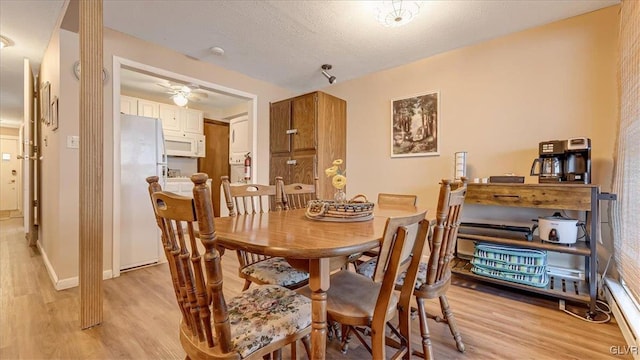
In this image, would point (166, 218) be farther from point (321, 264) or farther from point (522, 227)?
point (522, 227)

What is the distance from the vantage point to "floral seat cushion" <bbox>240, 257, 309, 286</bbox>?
149 cm

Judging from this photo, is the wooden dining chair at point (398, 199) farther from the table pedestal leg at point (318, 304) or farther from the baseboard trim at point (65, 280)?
the baseboard trim at point (65, 280)

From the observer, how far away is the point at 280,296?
112cm

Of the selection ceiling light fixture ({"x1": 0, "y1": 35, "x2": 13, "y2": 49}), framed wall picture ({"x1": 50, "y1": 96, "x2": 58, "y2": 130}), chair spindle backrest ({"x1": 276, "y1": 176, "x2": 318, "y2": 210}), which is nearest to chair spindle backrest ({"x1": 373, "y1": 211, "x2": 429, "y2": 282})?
chair spindle backrest ({"x1": 276, "y1": 176, "x2": 318, "y2": 210})

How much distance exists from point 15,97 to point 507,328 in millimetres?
7386

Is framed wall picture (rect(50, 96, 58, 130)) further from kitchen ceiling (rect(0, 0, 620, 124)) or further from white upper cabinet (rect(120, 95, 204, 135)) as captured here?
white upper cabinet (rect(120, 95, 204, 135))

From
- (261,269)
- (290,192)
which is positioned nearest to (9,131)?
(290,192)

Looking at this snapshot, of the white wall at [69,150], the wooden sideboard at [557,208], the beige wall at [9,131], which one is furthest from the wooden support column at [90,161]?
the beige wall at [9,131]

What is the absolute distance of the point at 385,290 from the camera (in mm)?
982

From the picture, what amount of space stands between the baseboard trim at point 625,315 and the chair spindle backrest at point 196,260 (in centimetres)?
207

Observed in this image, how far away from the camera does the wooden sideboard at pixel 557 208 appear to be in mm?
1895

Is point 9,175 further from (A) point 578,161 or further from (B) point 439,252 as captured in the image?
(A) point 578,161

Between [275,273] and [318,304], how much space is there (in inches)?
24.2

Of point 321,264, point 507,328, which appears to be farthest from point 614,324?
point 321,264
